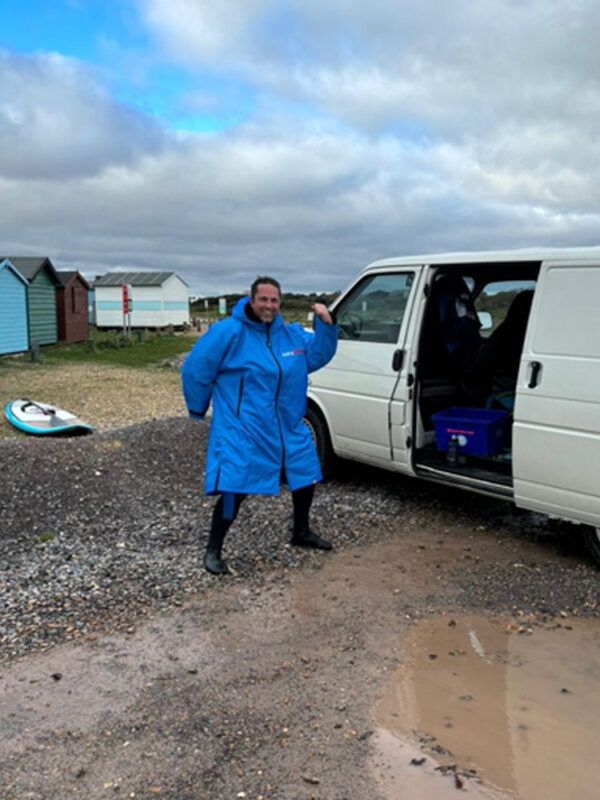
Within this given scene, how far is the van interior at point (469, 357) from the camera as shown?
594cm

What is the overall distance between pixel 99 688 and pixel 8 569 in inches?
72.8

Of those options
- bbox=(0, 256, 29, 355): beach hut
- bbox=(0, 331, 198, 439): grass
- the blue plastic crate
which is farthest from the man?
bbox=(0, 256, 29, 355): beach hut

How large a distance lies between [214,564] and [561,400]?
260cm

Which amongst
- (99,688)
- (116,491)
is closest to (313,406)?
(116,491)

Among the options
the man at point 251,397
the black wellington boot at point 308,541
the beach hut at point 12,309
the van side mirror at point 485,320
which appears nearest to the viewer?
the man at point 251,397

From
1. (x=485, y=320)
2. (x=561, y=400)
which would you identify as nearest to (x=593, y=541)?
(x=561, y=400)

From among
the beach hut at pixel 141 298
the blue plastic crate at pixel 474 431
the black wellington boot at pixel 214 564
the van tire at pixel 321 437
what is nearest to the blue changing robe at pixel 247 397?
the black wellington boot at pixel 214 564

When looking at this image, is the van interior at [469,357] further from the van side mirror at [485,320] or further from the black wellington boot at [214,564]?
the black wellington boot at [214,564]

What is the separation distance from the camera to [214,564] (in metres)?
4.93

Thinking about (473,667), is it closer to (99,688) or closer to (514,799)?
(514,799)

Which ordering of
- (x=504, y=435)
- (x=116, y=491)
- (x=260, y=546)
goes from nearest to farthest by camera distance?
(x=260, y=546), (x=504, y=435), (x=116, y=491)

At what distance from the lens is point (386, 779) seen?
9.37 ft

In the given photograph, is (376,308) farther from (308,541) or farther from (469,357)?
(308,541)

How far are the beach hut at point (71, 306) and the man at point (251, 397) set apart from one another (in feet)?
87.5
